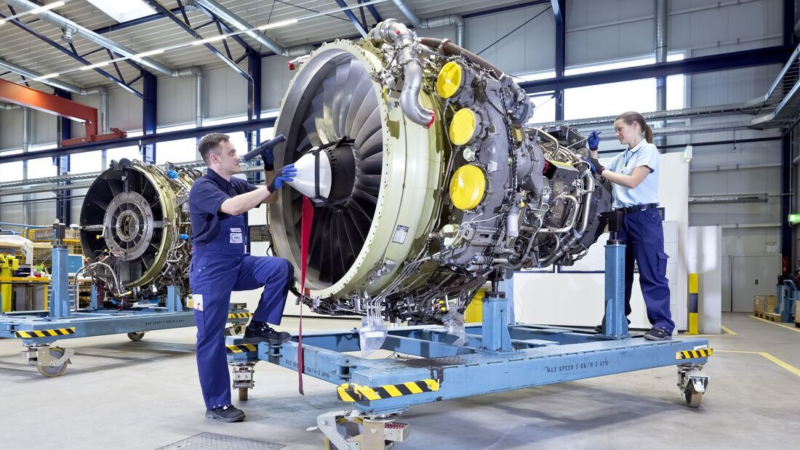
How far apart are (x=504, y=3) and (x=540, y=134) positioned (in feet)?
Answer: 34.7

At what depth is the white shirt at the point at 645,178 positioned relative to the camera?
408cm

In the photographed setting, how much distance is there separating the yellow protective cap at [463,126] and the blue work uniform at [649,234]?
186 centimetres

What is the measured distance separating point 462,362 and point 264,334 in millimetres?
1311

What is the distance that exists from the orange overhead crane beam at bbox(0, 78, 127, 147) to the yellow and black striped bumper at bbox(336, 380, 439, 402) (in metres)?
15.3

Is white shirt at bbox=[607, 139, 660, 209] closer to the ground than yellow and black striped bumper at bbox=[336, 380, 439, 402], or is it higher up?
higher up

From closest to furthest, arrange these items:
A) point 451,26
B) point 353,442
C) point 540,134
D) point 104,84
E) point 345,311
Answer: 1. point 353,442
2. point 345,311
3. point 540,134
4. point 451,26
5. point 104,84

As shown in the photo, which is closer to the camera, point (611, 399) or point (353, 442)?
point (353, 442)

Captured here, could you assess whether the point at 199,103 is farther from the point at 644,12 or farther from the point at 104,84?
the point at 644,12

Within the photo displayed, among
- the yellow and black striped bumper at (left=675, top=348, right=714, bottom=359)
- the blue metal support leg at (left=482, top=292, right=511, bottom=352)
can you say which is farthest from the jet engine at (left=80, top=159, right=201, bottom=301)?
the yellow and black striped bumper at (left=675, top=348, right=714, bottom=359)

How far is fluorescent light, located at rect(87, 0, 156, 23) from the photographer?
13422 millimetres

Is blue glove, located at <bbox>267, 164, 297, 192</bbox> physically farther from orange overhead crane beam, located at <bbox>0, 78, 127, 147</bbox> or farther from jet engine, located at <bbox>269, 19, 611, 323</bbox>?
orange overhead crane beam, located at <bbox>0, 78, 127, 147</bbox>

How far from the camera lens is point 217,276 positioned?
3.32m

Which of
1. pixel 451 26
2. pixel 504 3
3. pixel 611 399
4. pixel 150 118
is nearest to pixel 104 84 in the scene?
pixel 150 118

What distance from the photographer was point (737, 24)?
43.0 ft
